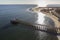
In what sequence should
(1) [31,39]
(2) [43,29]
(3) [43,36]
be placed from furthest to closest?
1. (2) [43,29]
2. (3) [43,36]
3. (1) [31,39]

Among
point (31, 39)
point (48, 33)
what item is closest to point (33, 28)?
point (48, 33)

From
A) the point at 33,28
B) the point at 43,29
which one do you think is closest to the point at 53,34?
the point at 43,29

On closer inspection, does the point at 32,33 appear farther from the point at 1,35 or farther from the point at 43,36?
the point at 1,35

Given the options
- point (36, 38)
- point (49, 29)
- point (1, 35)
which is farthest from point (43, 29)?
point (1, 35)

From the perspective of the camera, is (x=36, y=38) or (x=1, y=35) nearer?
(x=36, y=38)

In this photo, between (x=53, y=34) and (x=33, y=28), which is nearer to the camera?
(x=53, y=34)

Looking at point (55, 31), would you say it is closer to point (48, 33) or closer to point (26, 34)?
point (48, 33)

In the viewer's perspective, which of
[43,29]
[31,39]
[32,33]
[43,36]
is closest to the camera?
[31,39]
